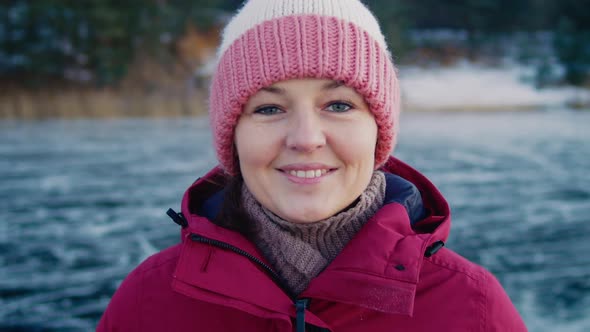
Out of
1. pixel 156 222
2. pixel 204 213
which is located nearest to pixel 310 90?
pixel 204 213

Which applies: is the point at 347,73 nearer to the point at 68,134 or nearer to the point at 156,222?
the point at 156,222

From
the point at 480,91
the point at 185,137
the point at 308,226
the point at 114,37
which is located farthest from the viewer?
the point at 480,91

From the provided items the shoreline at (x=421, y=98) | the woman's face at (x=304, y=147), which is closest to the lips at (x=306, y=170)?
the woman's face at (x=304, y=147)

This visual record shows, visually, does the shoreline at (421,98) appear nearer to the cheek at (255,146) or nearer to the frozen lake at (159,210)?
the frozen lake at (159,210)

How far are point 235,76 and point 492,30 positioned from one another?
124 ft

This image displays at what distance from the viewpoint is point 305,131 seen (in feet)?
5.04

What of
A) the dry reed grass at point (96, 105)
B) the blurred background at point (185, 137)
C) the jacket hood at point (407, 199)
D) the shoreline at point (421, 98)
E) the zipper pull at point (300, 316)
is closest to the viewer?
the zipper pull at point (300, 316)

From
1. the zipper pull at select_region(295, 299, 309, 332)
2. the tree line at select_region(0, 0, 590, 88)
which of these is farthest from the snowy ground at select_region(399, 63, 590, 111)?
the zipper pull at select_region(295, 299, 309, 332)

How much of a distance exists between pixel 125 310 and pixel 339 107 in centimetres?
95

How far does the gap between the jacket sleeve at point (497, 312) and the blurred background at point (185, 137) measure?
113 centimetres

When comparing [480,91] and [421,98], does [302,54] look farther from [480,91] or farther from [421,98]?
[480,91]

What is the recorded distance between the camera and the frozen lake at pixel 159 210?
189 inches

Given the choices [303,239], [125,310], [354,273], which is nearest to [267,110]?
[303,239]

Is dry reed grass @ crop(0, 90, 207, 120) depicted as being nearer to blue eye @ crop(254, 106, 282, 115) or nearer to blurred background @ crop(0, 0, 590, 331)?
blurred background @ crop(0, 0, 590, 331)
